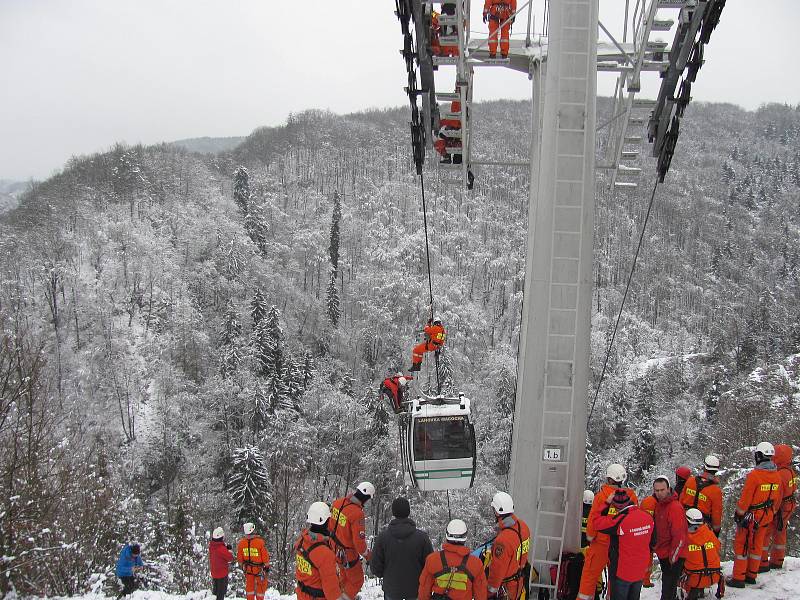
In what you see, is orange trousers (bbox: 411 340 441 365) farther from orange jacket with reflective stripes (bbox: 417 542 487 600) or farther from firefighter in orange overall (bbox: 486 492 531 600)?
orange jacket with reflective stripes (bbox: 417 542 487 600)

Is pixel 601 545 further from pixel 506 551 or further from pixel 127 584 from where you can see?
pixel 127 584

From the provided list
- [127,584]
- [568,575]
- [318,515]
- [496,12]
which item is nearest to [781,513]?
[568,575]

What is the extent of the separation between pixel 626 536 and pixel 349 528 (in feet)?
8.49

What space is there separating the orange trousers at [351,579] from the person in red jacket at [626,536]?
2.48 m

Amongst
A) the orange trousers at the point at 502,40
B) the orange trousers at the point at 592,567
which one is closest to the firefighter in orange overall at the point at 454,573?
the orange trousers at the point at 592,567

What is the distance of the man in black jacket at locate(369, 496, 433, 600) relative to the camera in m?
5.26

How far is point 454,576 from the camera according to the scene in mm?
4648

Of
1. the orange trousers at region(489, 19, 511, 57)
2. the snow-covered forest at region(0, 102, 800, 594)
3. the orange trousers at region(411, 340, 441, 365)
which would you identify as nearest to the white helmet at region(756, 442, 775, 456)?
the orange trousers at region(489, 19, 511, 57)

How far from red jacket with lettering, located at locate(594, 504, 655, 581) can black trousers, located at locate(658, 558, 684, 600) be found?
764mm

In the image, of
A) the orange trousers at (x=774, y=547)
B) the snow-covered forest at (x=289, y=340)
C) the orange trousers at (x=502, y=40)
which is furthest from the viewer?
the snow-covered forest at (x=289, y=340)

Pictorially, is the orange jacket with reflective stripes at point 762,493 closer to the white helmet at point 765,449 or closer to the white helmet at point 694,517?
the white helmet at point 765,449

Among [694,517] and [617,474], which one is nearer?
[617,474]

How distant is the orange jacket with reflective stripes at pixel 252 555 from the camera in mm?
8664

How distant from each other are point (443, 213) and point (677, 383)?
228 feet
